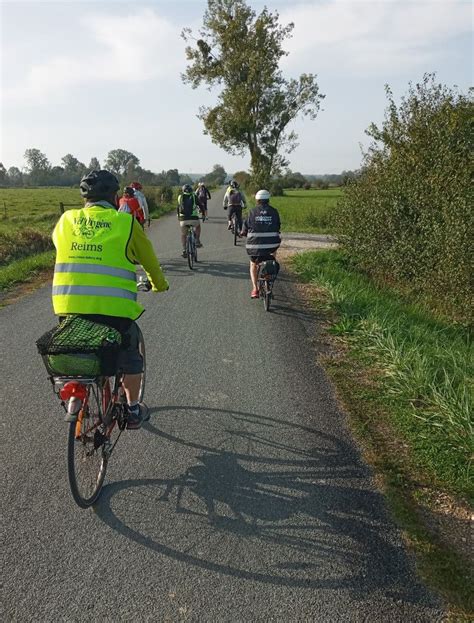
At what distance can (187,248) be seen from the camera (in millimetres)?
10805

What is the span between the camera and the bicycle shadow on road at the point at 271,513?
97.8 inches

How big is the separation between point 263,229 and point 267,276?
808mm

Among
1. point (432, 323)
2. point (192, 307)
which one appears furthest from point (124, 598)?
point (432, 323)

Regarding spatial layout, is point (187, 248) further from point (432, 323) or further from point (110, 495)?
point (110, 495)

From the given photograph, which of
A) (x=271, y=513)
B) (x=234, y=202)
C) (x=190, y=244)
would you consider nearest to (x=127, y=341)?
(x=271, y=513)

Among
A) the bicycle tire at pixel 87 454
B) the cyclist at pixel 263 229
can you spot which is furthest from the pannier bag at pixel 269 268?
the bicycle tire at pixel 87 454

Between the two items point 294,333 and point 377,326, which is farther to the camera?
point 294,333

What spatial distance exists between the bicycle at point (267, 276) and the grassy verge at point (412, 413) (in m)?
1.13

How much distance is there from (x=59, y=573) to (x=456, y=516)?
2.47 metres

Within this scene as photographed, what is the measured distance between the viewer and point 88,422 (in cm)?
304

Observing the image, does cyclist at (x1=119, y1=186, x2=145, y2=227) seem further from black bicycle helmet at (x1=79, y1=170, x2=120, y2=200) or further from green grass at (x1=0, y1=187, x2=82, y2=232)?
green grass at (x1=0, y1=187, x2=82, y2=232)

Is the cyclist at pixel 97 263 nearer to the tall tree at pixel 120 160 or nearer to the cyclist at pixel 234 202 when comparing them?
the cyclist at pixel 234 202

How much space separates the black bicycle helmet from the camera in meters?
2.99

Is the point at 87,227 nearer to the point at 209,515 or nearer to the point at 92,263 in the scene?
the point at 92,263
